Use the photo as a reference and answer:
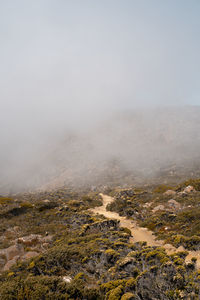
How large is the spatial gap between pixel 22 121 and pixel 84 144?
88.7 metres

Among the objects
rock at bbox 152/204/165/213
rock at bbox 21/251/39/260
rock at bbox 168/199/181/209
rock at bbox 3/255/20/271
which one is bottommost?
rock at bbox 152/204/165/213

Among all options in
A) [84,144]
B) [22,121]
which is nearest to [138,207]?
[84,144]

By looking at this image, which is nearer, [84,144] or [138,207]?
[138,207]

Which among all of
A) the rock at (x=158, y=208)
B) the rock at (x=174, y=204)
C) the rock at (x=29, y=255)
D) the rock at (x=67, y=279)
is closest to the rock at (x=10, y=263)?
the rock at (x=29, y=255)

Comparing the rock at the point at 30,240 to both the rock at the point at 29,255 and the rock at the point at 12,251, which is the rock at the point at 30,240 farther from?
the rock at the point at 29,255

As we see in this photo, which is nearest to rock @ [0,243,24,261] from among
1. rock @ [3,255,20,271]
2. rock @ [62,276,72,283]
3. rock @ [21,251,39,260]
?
rock @ [3,255,20,271]

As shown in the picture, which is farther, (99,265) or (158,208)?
(158,208)

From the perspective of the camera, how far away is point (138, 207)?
69.3ft

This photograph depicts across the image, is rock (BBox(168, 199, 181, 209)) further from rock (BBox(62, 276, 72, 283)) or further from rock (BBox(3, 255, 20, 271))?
rock (BBox(3, 255, 20, 271))

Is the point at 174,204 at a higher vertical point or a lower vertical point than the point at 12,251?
lower

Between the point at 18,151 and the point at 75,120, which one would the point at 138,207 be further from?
the point at 75,120

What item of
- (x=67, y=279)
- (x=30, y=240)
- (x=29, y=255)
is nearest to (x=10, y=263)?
(x=29, y=255)

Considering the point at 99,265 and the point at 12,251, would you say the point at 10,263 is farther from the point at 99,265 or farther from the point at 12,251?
the point at 99,265

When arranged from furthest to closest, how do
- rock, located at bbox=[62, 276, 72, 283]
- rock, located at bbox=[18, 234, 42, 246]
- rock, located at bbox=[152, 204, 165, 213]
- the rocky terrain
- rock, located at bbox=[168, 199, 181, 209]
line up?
rock, located at bbox=[152, 204, 165, 213] → rock, located at bbox=[168, 199, 181, 209] → rock, located at bbox=[18, 234, 42, 246] → rock, located at bbox=[62, 276, 72, 283] → the rocky terrain
